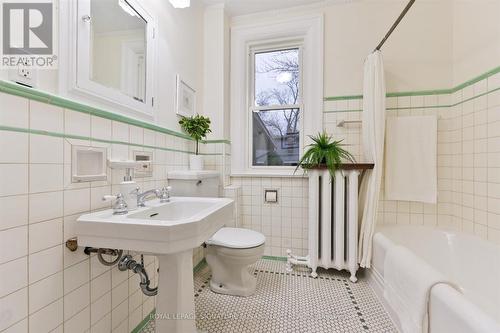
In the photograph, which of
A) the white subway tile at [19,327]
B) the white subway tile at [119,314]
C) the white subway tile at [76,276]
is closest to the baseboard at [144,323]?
the white subway tile at [119,314]

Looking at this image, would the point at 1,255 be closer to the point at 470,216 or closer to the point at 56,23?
the point at 56,23

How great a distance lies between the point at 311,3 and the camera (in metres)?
2.04

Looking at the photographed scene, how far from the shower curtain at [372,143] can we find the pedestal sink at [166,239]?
3.65 ft

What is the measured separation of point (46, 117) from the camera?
2.51 ft

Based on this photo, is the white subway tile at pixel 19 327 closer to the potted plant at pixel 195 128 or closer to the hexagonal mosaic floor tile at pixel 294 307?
the hexagonal mosaic floor tile at pixel 294 307

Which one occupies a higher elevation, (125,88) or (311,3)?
(311,3)

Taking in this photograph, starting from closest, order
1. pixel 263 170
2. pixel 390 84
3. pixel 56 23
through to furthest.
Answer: pixel 56 23
pixel 390 84
pixel 263 170

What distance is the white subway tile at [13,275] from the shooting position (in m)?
0.65

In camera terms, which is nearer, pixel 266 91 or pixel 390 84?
pixel 390 84

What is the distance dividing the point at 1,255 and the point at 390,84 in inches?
97.9

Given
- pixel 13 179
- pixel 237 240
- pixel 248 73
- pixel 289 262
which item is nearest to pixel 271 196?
pixel 289 262

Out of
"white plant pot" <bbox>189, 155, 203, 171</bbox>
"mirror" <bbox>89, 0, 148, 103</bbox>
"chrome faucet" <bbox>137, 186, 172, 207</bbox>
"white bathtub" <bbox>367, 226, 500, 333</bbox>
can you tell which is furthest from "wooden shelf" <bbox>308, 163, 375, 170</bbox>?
"mirror" <bbox>89, 0, 148, 103</bbox>

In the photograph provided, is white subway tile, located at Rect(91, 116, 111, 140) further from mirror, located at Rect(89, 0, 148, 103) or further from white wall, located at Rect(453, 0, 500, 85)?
white wall, located at Rect(453, 0, 500, 85)

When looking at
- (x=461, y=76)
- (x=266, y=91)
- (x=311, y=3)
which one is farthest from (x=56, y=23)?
(x=461, y=76)
